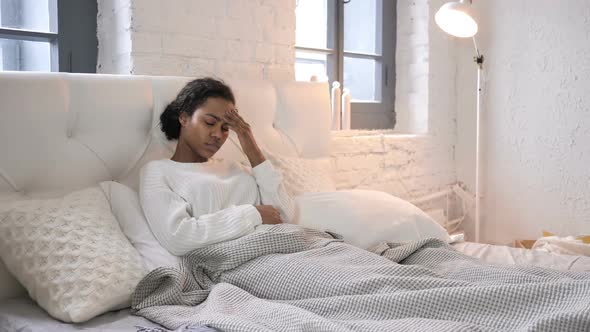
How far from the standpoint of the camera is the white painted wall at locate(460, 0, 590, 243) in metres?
2.80

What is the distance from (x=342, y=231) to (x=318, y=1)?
65.3 inches

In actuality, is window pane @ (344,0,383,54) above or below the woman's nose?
above

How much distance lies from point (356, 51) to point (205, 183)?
1.79 metres

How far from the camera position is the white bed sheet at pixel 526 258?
161cm

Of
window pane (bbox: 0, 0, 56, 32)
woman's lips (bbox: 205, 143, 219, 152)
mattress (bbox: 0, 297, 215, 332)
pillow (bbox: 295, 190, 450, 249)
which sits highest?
window pane (bbox: 0, 0, 56, 32)

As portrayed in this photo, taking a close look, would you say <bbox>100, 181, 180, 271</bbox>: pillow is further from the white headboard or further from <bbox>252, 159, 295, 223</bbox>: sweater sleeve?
<bbox>252, 159, 295, 223</bbox>: sweater sleeve

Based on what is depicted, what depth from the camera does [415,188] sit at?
3.10 metres

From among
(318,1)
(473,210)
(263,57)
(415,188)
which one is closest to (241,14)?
(263,57)

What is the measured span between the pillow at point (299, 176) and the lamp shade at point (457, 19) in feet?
3.19

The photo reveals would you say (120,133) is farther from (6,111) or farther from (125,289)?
(125,289)

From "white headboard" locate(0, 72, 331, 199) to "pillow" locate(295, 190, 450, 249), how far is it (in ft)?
1.18

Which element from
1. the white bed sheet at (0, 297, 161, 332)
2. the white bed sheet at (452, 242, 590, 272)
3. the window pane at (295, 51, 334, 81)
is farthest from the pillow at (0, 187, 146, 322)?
the window pane at (295, 51, 334, 81)

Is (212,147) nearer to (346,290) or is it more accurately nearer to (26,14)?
(346,290)

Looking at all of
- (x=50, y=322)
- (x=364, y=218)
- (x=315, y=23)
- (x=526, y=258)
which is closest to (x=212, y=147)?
(x=364, y=218)
